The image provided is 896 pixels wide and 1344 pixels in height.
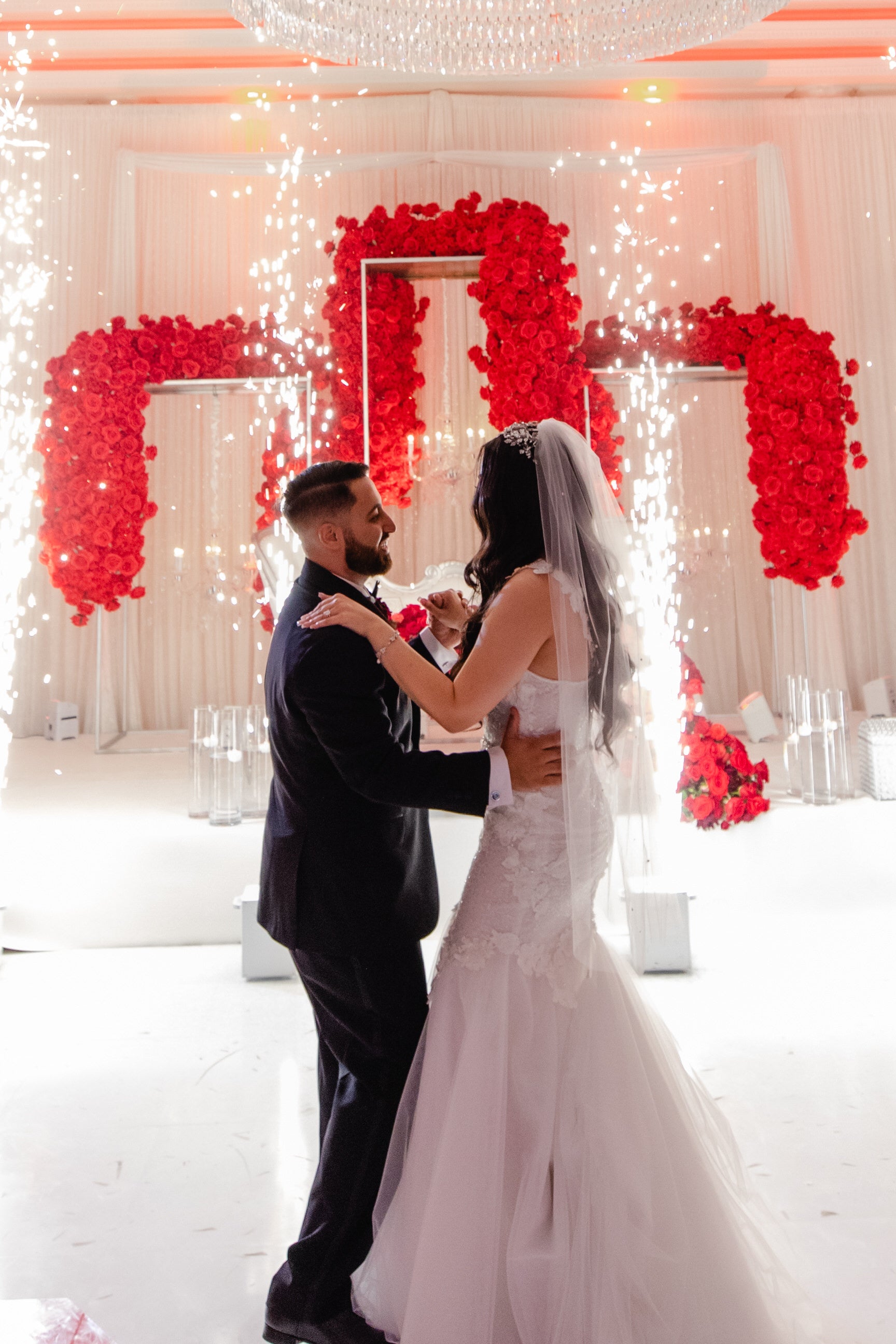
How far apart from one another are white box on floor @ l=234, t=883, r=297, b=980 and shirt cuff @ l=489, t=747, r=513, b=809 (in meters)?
2.02

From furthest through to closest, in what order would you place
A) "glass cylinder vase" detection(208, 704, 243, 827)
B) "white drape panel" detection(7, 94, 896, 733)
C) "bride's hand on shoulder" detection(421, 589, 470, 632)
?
"white drape panel" detection(7, 94, 896, 733)
"glass cylinder vase" detection(208, 704, 243, 827)
"bride's hand on shoulder" detection(421, 589, 470, 632)

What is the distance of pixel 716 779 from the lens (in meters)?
4.26

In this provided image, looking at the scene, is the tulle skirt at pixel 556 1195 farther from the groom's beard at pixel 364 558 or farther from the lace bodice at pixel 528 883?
the groom's beard at pixel 364 558

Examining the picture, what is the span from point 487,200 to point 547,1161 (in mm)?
6790

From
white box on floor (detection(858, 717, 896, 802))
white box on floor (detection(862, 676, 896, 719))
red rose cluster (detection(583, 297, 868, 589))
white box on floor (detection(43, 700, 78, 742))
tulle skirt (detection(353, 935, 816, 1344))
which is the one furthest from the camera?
white box on floor (detection(43, 700, 78, 742))

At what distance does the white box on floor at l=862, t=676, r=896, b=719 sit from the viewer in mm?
6887

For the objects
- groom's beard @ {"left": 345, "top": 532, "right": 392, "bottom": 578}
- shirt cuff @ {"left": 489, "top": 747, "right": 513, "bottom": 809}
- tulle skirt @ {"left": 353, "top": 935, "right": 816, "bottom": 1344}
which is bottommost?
tulle skirt @ {"left": 353, "top": 935, "right": 816, "bottom": 1344}

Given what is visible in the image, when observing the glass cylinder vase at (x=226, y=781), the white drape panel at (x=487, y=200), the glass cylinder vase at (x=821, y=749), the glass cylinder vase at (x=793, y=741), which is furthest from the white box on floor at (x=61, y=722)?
the glass cylinder vase at (x=821, y=749)

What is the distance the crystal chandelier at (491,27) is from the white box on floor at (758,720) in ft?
15.0

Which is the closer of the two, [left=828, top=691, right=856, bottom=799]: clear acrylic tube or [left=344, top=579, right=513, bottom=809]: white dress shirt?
[left=344, top=579, right=513, bottom=809]: white dress shirt

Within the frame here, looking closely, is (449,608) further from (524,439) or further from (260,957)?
(260,957)

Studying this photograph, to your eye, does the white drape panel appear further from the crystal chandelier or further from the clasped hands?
the clasped hands

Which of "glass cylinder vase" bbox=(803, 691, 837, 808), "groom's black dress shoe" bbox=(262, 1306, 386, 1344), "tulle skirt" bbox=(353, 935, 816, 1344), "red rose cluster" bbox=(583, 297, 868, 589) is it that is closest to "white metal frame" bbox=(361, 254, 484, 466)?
"red rose cluster" bbox=(583, 297, 868, 589)

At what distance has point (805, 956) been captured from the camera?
3.78m
